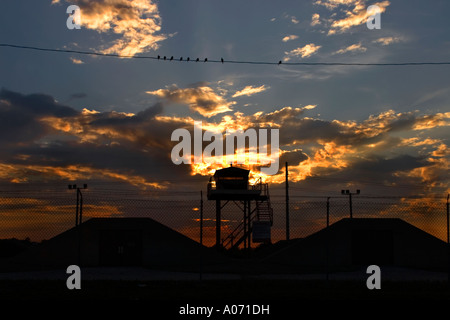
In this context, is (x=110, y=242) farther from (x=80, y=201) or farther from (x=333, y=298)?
(x=333, y=298)

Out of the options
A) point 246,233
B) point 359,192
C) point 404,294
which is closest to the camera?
point 404,294

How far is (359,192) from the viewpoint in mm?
44000

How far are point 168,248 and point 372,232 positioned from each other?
523 inches

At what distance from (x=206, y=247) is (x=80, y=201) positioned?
447 inches

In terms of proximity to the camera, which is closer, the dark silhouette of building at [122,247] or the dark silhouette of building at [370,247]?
the dark silhouette of building at [122,247]

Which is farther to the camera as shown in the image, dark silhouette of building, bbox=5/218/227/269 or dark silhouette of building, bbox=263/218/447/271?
dark silhouette of building, bbox=263/218/447/271

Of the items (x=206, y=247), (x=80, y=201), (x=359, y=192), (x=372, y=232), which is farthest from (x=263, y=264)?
(x=359, y=192)

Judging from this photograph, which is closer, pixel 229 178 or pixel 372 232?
pixel 372 232

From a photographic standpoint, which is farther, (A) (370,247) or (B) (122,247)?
(A) (370,247)

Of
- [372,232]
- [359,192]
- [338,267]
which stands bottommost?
[338,267]

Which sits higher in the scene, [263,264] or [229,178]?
[229,178]
